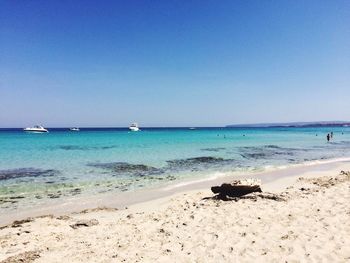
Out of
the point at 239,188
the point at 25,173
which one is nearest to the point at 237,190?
the point at 239,188

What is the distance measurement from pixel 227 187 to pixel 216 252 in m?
5.70

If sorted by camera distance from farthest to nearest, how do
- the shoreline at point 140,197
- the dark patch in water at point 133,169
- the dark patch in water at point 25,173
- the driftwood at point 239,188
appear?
the dark patch in water at point 133,169, the dark patch in water at point 25,173, the driftwood at point 239,188, the shoreline at point 140,197

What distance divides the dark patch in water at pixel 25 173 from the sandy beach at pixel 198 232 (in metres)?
10.1

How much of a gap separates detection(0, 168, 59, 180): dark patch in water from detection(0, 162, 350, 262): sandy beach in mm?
10141

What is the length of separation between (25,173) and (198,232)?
1671 cm

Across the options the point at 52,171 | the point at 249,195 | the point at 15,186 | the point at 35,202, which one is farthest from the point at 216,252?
the point at 52,171

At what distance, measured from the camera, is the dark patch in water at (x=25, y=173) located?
20516mm

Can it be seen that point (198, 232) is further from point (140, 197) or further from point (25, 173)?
point (25, 173)

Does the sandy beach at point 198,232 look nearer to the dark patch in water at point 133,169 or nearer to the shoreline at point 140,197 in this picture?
the shoreline at point 140,197

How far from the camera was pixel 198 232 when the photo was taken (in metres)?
8.73

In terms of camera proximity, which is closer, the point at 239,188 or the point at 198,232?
the point at 198,232

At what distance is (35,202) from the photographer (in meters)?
13.8

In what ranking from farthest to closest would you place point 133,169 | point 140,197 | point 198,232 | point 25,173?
point 133,169 < point 25,173 < point 140,197 < point 198,232

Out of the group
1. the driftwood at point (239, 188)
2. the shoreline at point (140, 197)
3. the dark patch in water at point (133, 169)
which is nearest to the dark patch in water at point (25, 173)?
the dark patch in water at point (133, 169)
